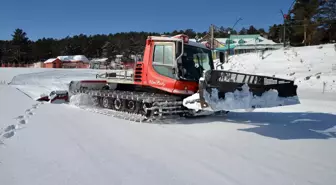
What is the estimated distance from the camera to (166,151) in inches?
192

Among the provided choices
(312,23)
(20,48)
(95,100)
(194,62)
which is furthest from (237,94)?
(20,48)

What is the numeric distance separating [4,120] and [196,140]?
483 centimetres

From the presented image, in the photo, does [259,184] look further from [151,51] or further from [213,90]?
[151,51]

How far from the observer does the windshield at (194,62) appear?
25.1 feet

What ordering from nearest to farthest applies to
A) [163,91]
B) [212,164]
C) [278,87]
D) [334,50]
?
[212,164]
[278,87]
[163,91]
[334,50]

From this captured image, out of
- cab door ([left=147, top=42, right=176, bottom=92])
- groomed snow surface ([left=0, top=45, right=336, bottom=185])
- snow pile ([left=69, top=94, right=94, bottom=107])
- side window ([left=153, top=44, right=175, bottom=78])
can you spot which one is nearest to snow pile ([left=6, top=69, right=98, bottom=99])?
snow pile ([left=69, top=94, right=94, bottom=107])

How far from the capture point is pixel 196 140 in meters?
5.66

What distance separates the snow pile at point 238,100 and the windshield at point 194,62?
3.93ft

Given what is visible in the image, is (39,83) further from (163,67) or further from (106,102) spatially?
(163,67)

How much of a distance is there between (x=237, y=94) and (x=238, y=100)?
0.14 meters

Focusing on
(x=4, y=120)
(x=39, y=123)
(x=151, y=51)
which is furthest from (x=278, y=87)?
(x=4, y=120)

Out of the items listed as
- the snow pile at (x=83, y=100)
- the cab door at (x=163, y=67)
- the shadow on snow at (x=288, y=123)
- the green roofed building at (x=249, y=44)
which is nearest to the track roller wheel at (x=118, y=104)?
the cab door at (x=163, y=67)

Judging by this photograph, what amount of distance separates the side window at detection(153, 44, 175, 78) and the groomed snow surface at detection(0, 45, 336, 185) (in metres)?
1.39

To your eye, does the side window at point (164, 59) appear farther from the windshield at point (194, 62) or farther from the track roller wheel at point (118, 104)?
the track roller wheel at point (118, 104)
